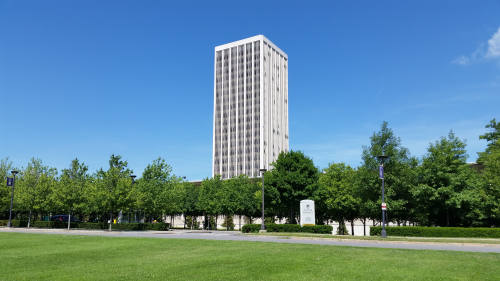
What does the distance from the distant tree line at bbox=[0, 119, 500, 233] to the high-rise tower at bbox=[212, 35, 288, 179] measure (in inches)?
2993

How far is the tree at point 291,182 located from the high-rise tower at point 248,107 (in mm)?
86401

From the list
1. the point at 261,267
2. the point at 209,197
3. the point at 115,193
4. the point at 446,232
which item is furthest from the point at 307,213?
the point at 261,267

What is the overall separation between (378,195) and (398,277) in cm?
2993

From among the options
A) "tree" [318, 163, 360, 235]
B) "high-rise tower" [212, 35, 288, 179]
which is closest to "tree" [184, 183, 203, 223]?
"tree" [318, 163, 360, 235]

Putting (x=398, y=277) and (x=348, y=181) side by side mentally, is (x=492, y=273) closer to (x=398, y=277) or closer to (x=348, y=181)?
(x=398, y=277)

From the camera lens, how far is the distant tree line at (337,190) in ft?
116

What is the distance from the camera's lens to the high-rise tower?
441 feet

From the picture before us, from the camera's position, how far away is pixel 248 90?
451ft

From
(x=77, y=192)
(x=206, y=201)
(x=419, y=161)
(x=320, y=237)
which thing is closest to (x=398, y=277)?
(x=320, y=237)

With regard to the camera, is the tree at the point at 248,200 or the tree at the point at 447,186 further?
the tree at the point at 248,200

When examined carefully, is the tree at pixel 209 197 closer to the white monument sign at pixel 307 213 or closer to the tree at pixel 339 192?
the tree at pixel 339 192

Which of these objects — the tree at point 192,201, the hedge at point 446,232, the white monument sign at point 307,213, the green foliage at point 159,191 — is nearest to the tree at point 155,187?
the green foliage at point 159,191

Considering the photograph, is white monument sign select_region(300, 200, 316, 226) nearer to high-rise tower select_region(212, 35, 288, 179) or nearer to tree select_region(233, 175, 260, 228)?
tree select_region(233, 175, 260, 228)

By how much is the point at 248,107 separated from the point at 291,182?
96.3m
